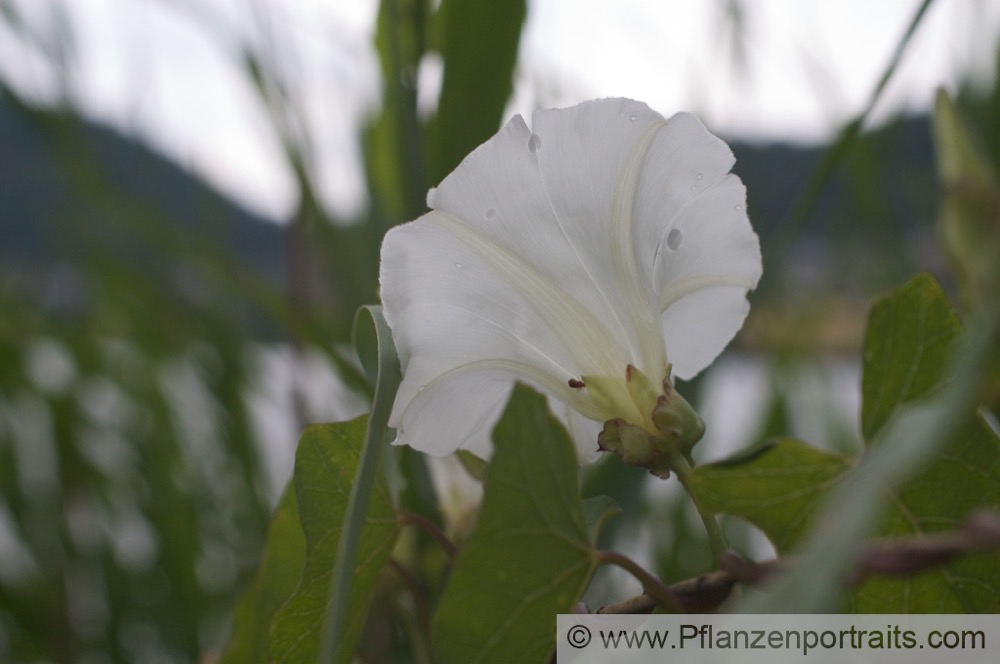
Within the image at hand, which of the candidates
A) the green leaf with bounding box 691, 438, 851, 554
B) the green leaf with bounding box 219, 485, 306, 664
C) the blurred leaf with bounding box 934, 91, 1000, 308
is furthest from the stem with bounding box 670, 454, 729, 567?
the blurred leaf with bounding box 934, 91, 1000, 308

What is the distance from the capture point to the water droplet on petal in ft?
0.63

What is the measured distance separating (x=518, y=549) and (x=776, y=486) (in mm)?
46

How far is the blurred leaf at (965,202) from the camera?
339mm

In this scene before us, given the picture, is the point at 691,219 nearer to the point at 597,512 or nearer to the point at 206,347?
the point at 597,512

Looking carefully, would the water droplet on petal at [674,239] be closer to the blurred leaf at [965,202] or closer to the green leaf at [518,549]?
the green leaf at [518,549]

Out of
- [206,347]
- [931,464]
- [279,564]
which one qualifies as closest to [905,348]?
[931,464]

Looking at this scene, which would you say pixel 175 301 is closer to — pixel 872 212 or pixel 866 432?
pixel 872 212

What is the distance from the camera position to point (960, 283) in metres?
0.35

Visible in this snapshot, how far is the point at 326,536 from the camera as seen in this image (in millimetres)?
177

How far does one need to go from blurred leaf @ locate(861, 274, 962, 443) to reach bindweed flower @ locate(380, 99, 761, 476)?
0.03m

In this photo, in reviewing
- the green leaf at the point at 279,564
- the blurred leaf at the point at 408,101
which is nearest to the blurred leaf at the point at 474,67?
the blurred leaf at the point at 408,101

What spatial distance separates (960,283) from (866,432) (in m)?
0.19

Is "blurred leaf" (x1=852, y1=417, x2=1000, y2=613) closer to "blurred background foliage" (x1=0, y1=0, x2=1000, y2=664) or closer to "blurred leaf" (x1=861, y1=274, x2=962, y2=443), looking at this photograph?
"blurred leaf" (x1=861, y1=274, x2=962, y2=443)

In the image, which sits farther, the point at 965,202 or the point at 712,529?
the point at 965,202
